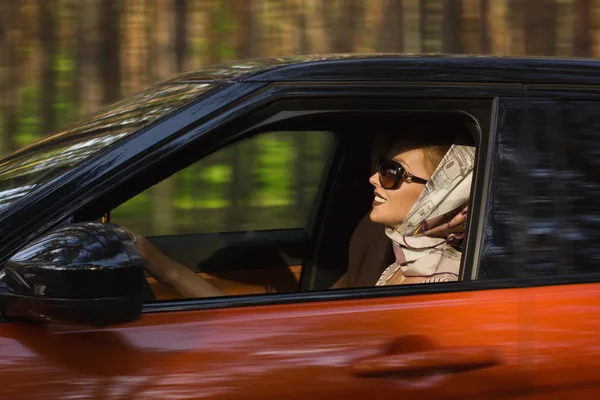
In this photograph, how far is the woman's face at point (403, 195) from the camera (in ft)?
10.00

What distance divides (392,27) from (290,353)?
15.2 feet

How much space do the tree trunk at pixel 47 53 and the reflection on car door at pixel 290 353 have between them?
14.4ft

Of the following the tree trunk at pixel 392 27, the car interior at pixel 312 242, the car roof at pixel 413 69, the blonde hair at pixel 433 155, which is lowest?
the car interior at pixel 312 242

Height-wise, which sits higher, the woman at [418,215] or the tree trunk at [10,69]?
the tree trunk at [10,69]

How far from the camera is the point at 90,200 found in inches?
88.4

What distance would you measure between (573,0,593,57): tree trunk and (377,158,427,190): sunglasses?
4104 millimetres

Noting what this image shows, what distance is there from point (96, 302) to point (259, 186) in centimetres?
315

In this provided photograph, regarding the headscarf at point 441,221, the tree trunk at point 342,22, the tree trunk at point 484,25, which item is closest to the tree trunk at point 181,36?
the tree trunk at point 342,22

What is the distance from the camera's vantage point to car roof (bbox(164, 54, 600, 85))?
2.47 metres

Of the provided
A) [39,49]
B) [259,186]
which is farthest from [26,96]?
[259,186]

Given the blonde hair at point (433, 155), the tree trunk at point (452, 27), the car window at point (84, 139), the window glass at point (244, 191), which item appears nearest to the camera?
the car window at point (84, 139)

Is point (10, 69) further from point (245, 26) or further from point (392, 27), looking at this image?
point (392, 27)

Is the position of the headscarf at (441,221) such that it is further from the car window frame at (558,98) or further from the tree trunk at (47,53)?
the tree trunk at (47,53)

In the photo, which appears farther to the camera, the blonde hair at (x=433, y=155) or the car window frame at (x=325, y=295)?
the blonde hair at (x=433, y=155)
